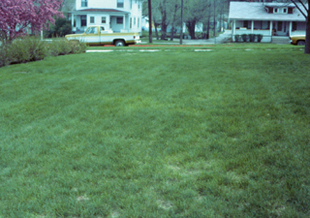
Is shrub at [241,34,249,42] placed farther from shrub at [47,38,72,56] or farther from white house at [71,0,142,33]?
shrub at [47,38,72,56]

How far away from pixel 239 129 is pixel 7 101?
15.8 feet

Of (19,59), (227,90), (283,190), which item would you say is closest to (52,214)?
(283,190)

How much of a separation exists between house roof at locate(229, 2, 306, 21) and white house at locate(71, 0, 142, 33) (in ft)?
43.8

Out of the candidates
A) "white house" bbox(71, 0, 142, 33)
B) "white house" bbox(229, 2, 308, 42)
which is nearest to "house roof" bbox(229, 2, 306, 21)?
"white house" bbox(229, 2, 308, 42)

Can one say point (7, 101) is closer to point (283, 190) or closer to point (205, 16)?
point (283, 190)

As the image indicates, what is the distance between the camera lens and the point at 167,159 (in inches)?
158

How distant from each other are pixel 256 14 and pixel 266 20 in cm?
148

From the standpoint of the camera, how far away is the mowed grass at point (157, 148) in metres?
3.04

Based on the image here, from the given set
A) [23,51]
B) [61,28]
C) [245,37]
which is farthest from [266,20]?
[23,51]

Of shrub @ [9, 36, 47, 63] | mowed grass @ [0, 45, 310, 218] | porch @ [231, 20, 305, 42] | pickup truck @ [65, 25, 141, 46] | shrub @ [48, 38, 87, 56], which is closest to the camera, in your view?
mowed grass @ [0, 45, 310, 218]

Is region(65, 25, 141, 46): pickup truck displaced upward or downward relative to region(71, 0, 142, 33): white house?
downward

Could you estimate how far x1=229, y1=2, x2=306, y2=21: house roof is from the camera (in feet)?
137

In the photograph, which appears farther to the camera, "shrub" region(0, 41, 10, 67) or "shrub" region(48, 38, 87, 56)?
"shrub" region(48, 38, 87, 56)

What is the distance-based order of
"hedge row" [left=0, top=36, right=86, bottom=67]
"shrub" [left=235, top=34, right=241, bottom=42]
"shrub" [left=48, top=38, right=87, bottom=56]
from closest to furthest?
"hedge row" [left=0, top=36, right=86, bottom=67] → "shrub" [left=48, top=38, right=87, bottom=56] → "shrub" [left=235, top=34, right=241, bottom=42]
